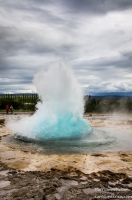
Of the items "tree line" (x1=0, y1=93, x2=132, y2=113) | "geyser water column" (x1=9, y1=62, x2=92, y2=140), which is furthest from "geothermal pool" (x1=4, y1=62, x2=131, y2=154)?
"tree line" (x1=0, y1=93, x2=132, y2=113)

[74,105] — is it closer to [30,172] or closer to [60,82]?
[60,82]

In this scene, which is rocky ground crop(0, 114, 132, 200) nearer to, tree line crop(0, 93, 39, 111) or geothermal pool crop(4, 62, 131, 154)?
geothermal pool crop(4, 62, 131, 154)

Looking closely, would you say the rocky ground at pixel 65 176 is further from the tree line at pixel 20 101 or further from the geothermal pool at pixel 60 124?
the tree line at pixel 20 101

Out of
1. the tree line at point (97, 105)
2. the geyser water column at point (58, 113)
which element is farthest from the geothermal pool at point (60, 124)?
the tree line at point (97, 105)

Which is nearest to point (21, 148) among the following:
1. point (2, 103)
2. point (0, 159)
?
point (0, 159)

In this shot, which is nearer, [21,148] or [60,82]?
[21,148]

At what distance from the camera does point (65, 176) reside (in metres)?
5.20

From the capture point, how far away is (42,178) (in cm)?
506

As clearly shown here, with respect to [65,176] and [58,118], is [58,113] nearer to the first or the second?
[58,118]

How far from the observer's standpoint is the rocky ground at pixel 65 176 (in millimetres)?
4289

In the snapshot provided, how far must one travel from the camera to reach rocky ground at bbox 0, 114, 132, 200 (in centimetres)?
429

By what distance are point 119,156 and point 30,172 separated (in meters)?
2.81

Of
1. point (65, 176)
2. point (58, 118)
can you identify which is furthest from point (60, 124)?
point (65, 176)

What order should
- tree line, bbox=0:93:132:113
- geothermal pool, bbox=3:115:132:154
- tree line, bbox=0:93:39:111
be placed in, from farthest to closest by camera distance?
tree line, bbox=0:93:39:111 → tree line, bbox=0:93:132:113 → geothermal pool, bbox=3:115:132:154
